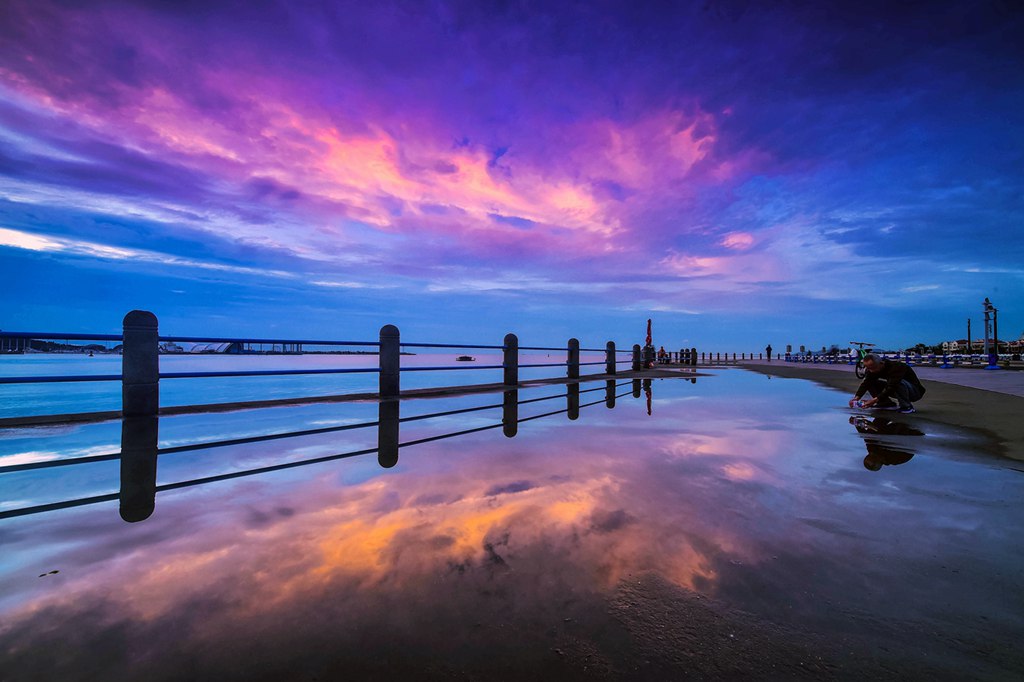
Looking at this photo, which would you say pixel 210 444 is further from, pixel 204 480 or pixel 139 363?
pixel 139 363

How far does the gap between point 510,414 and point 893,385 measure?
243 inches

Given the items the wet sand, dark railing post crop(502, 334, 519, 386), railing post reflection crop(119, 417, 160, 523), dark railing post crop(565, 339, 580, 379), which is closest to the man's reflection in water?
the wet sand

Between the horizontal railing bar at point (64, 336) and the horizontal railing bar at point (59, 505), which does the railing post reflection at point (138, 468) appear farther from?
the horizontal railing bar at point (64, 336)

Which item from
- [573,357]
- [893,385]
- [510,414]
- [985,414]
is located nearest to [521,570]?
[510,414]

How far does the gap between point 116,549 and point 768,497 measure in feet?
12.0

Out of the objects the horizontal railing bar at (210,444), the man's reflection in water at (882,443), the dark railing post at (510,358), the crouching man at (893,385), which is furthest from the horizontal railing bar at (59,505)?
the crouching man at (893,385)

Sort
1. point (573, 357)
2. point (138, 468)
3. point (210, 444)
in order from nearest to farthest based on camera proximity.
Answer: point (138, 468) → point (210, 444) → point (573, 357)

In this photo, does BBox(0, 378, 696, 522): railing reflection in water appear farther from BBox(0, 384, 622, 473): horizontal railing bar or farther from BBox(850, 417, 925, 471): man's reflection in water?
BBox(850, 417, 925, 471): man's reflection in water

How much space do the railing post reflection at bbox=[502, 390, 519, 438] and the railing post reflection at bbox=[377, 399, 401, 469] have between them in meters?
1.33

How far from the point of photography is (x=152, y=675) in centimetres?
131

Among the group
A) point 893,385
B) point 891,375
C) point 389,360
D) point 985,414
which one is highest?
point 389,360

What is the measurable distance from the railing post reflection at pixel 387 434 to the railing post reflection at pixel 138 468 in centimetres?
158

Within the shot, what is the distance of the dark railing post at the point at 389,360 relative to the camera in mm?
8641

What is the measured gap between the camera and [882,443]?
15.5ft
